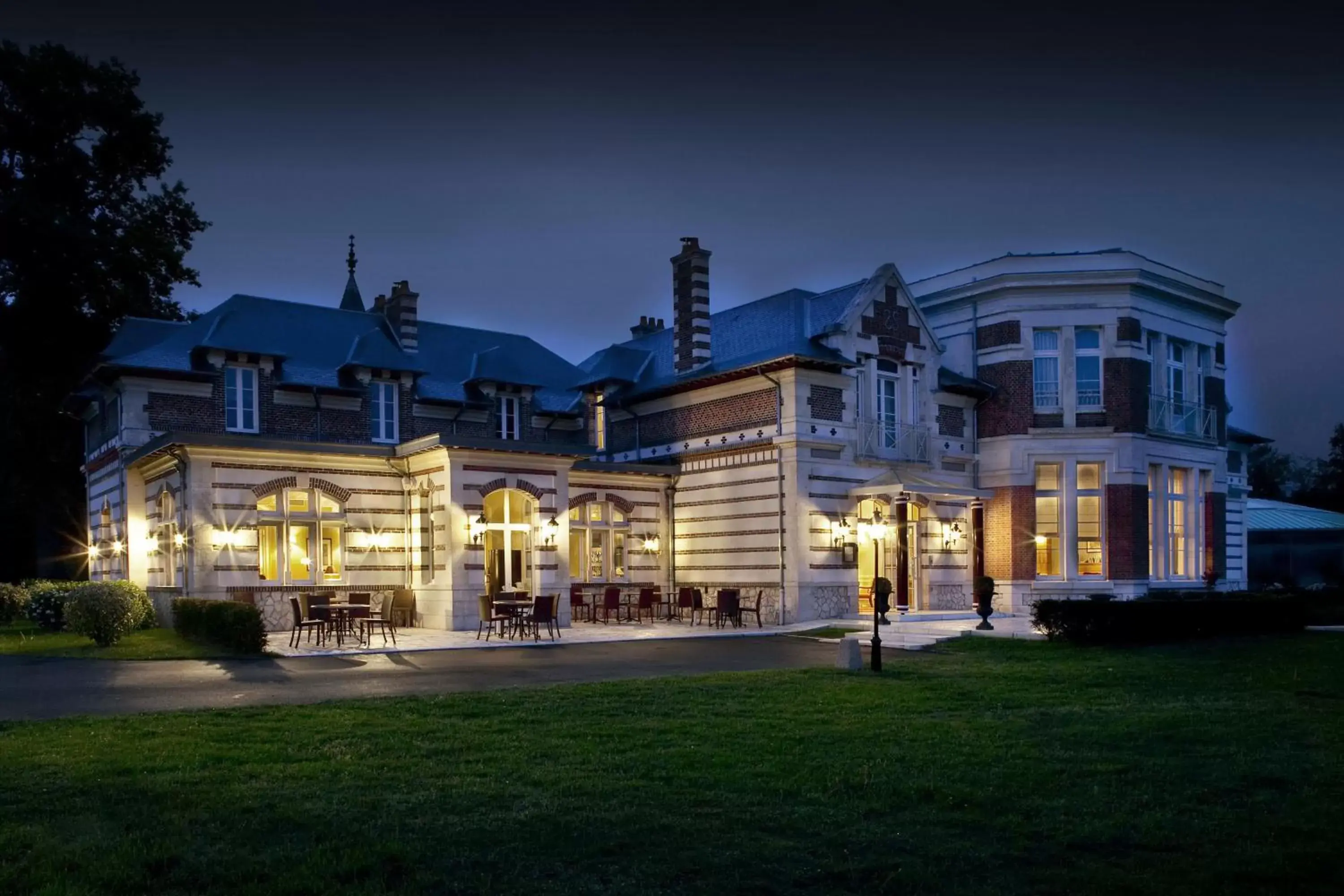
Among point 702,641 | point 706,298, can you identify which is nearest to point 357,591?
point 702,641

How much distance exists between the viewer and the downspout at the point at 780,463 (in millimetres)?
25812

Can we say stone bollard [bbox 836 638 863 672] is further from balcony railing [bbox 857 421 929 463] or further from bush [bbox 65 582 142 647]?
bush [bbox 65 582 142 647]

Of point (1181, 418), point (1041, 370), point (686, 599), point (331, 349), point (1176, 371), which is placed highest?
point (331, 349)

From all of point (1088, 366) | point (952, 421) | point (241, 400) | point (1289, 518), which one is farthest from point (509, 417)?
point (1289, 518)

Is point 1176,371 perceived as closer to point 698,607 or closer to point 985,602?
point 985,602

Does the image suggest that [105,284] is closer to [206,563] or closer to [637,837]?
[206,563]

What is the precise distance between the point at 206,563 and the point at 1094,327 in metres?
22.2

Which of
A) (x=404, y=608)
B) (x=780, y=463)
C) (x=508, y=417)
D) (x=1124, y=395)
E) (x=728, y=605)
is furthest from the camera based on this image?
(x=508, y=417)

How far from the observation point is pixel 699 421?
2845 cm

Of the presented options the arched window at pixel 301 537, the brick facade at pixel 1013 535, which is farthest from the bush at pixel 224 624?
the brick facade at pixel 1013 535

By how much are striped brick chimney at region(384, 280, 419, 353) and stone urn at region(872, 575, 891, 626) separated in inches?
577

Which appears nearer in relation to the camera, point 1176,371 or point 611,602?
point 611,602

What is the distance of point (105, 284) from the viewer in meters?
33.7

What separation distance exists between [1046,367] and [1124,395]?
2.06 metres
